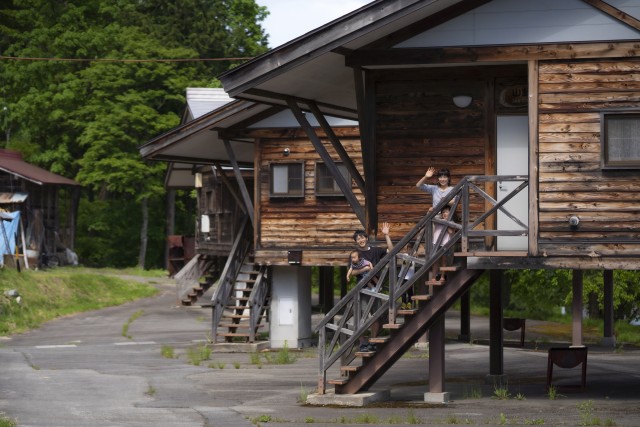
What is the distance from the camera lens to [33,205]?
5625 centimetres

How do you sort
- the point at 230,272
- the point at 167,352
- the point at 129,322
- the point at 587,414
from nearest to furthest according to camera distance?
the point at 587,414 → the point at 167,352 → the point at 230,272 → the point at 129,322

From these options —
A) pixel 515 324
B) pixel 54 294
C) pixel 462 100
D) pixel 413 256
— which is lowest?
pixel 515 324

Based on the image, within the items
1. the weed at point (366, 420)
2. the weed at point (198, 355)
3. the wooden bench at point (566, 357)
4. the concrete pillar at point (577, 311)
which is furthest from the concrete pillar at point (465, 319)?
the weed at point (366, 420)

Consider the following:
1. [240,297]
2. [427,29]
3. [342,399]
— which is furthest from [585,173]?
[240,297]

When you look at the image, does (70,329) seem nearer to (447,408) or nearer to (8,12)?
(447,408)

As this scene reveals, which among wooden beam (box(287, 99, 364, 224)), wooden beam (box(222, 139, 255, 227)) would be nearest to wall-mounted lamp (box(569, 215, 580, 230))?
wooden beam (box(287, 99, 364, 224))

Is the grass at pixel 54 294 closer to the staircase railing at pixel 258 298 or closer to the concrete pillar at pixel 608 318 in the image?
the staircase railing at pixel 258 298

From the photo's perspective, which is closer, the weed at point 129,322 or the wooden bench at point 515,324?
the wooden bench at point 515,324

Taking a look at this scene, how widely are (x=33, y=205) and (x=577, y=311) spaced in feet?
111

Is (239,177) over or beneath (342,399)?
over

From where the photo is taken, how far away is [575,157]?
62.4 ft

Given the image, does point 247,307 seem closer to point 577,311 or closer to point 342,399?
point 577,311

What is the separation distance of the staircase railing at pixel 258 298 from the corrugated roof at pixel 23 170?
25163mm

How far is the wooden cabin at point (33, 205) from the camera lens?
53.9 m
